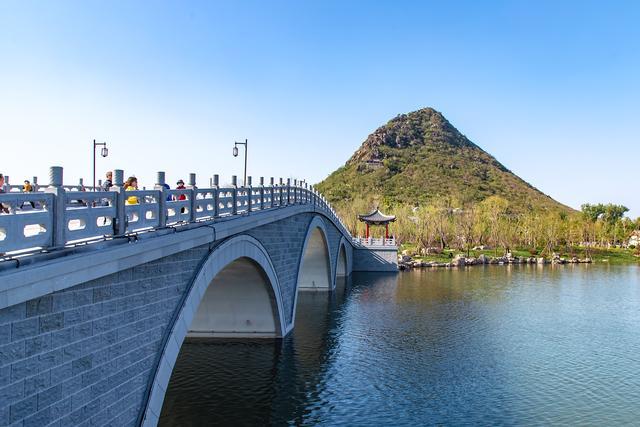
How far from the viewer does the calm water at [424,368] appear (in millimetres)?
15727

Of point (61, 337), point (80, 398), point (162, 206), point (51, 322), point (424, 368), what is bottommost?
point (424, 368)

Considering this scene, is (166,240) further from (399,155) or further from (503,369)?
(399,155)

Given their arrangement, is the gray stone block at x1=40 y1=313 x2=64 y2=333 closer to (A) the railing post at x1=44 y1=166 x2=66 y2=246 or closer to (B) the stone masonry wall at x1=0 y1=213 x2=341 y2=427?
(B) the stone masonry wall at x1=0 y1=213 x2=341 y2=427

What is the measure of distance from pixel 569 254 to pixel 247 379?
65248 millimetres

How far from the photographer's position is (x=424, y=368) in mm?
19969

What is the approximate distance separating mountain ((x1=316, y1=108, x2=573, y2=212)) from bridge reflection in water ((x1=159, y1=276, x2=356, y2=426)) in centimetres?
9022

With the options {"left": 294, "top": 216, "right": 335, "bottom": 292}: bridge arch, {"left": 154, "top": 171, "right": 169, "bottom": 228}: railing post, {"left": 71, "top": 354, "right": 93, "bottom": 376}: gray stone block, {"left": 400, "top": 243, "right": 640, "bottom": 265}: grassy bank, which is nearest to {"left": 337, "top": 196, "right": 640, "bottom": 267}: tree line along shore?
{"left": 400, "top": 243, "right": 640, "bottom": 265}: grassy bank

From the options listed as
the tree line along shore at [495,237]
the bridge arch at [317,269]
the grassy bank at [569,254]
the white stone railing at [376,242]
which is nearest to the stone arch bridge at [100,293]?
the bridge arch at [317,269]

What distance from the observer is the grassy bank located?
208 feet

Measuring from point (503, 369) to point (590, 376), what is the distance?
115 inches

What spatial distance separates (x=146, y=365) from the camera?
31.8 feet

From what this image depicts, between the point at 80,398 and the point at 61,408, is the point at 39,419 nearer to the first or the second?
the point at 61,408

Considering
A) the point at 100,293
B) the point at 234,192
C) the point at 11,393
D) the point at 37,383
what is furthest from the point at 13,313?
the point at 234,192

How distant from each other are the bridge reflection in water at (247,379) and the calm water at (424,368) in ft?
0.14
